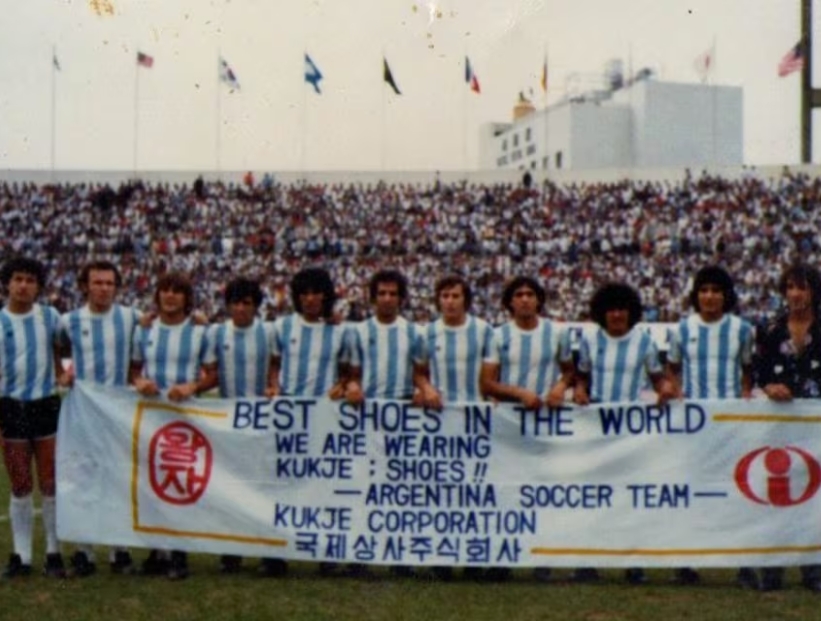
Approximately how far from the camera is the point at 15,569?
6.75m

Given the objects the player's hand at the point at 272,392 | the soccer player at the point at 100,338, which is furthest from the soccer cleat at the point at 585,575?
the soccer player at the point at 100,338

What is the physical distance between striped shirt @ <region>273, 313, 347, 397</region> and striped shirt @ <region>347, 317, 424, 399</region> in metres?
0.10

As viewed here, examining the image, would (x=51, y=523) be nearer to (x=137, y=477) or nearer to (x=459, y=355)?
(x=137, y=477)

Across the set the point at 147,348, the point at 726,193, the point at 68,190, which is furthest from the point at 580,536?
the point at 68,190

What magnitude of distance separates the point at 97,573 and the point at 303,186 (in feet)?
112

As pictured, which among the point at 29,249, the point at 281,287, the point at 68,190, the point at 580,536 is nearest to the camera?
the point at 580,536

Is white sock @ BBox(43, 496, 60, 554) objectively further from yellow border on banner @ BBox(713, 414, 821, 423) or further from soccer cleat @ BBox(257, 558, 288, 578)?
yellow border on banner @ BBox(713, 414, 821, 423)

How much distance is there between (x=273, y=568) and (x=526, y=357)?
1.89 meters

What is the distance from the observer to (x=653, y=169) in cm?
4053

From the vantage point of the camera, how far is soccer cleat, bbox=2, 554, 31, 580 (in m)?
6.72

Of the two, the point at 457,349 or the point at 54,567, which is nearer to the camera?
the point at 54,567

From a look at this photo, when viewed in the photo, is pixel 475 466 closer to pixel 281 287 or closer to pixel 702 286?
pixel 702 286

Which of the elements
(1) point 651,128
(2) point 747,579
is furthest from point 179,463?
(1) point 651,128

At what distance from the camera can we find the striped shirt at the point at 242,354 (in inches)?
275
